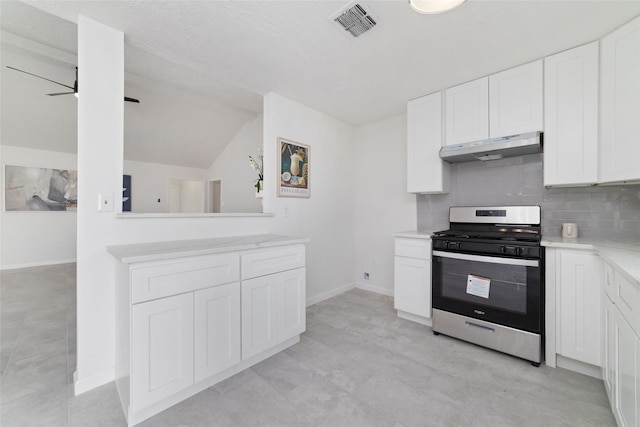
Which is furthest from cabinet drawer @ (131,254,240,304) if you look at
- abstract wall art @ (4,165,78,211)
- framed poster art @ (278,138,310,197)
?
abstract wall art @ (4,165,78,211)

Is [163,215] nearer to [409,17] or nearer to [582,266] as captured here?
[409,17]

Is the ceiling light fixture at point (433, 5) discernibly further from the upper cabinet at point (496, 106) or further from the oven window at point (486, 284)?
the oven window at point (486, 284)

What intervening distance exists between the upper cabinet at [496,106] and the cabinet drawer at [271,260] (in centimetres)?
202

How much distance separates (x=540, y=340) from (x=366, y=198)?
2.56m

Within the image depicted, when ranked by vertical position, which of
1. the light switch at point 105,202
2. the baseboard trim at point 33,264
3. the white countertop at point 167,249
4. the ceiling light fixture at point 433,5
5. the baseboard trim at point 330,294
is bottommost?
the baseboard trim at point 330,294

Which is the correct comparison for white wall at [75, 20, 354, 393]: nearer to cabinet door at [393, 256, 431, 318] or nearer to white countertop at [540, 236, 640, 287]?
cabinet door at [393, 256, 431, 318]

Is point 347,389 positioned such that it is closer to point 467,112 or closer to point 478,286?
point 478,286

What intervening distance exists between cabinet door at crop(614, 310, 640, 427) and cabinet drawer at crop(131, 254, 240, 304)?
2.11 m

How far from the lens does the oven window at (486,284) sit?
2.03 metres

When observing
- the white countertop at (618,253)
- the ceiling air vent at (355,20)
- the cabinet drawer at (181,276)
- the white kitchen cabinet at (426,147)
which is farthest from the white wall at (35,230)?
the white countertop at (618,253)

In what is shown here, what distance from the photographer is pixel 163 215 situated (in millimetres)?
2016

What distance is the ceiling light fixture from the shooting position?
150 cm

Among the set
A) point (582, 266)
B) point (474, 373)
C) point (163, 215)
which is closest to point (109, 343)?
point (163, 215)

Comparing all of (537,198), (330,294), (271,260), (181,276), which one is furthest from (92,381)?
(537,198)
